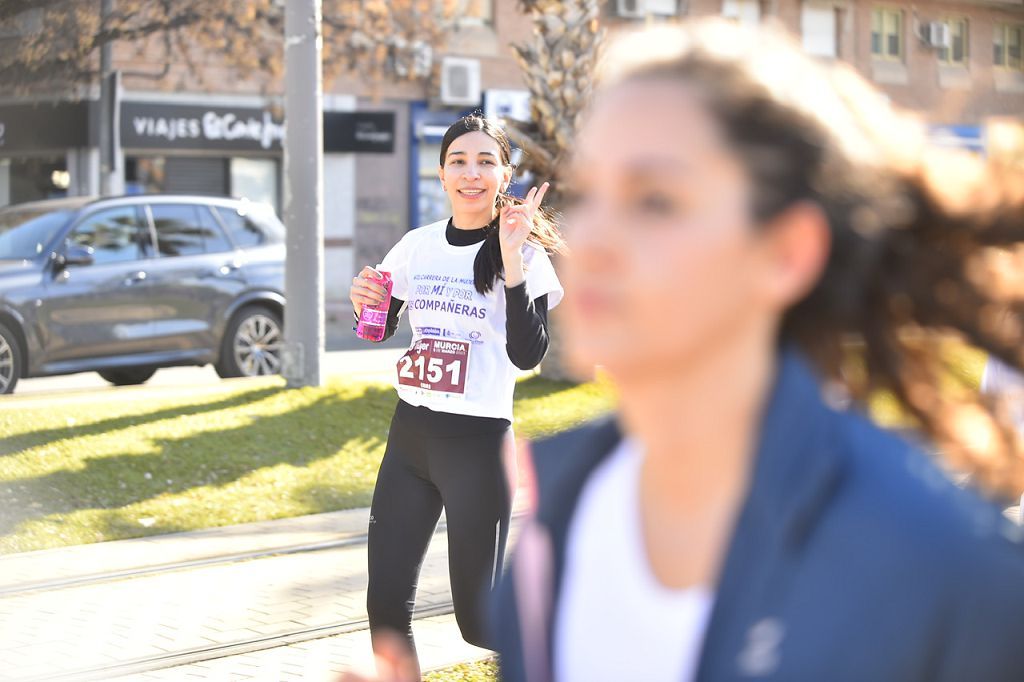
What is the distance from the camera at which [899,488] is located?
1385 mm

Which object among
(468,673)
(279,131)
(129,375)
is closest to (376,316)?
(468,673)

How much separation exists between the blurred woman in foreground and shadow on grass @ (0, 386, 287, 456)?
9161 mm

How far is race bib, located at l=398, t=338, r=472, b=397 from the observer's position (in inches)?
187

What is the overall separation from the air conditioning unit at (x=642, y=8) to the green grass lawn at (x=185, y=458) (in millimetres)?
22585

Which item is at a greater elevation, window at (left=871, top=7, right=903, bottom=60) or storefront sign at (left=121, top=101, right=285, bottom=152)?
window at (left=871, top=7, right=903, bottom=60)

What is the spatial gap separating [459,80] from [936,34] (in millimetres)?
16223

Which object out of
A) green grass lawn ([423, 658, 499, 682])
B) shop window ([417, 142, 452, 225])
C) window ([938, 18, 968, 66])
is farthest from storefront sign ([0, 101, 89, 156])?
window ([938, 18, 968, 66])

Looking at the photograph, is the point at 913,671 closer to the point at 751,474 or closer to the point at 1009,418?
the point at 751,474

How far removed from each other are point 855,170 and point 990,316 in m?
0.26

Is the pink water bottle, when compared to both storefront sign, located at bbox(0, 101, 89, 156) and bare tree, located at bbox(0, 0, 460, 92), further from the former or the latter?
storefront sign, located at bbox(0, 101, 89, 156)

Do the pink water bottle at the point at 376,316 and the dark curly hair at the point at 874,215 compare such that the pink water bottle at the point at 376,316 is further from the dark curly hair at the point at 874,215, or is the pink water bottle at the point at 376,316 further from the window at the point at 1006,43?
the window at the point at 1006,43

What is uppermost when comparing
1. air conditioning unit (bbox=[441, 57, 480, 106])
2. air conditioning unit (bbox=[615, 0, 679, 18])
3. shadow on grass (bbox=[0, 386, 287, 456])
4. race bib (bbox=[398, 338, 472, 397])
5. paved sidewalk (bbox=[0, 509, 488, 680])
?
air conditioning unit (bbox=[615, 0, 679, 18])

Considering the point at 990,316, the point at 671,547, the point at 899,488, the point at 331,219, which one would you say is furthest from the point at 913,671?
the point at 331,219

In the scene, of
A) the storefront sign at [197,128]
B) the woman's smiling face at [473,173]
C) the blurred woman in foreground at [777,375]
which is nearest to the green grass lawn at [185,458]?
the woman's smiling face at [473,173]
